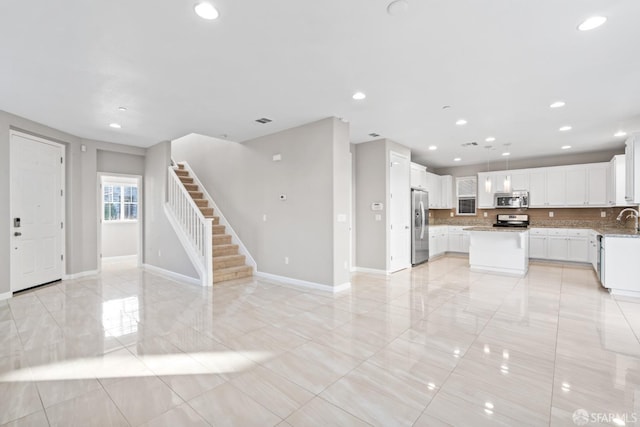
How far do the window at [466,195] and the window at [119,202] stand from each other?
952 centimetres

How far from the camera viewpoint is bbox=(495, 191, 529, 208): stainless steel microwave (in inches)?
310

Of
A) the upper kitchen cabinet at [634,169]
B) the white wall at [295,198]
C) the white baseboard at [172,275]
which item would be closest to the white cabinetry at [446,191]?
the upper kitchen cabinet at [634,169]

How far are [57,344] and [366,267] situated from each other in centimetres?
495

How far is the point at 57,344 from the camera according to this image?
2.89 metres

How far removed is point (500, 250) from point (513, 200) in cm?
261

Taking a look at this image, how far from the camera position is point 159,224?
6371 mm

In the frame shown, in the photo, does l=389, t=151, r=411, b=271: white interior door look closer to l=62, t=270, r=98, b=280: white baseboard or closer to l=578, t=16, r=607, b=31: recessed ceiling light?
l=578, t=16, r=607, b=31: recessed ceiling light

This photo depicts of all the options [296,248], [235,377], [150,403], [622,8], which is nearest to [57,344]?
[150,403]

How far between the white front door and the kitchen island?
817 centimetres

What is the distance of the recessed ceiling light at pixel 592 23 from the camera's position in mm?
2307

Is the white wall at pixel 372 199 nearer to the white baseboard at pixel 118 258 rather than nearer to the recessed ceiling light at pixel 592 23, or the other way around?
the recessed ceiling light at pixel 592 23

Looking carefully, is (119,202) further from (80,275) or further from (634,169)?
(634,169)

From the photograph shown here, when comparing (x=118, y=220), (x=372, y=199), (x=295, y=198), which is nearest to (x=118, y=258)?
(x=118, y=220)

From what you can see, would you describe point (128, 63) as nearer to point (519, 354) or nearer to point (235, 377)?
point (235, 377)
